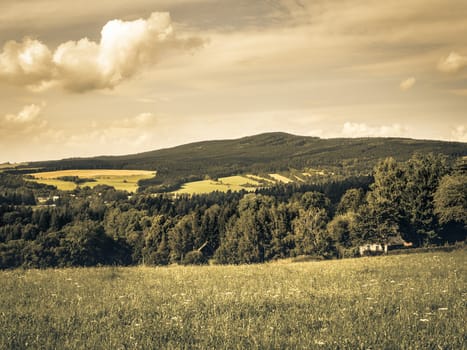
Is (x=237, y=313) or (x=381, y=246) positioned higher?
(x=237, y=313)

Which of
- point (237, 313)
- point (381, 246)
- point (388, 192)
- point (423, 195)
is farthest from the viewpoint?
point (381, 246)

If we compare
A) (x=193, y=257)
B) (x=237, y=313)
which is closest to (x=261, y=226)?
(x=193, y=257)

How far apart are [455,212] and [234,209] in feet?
235

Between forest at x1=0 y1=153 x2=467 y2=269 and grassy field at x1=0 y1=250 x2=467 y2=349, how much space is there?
44392mm

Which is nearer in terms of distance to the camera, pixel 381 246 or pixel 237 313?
pixel 237 313

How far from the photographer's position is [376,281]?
667 inches

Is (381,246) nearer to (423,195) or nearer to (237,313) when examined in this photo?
(423,195)

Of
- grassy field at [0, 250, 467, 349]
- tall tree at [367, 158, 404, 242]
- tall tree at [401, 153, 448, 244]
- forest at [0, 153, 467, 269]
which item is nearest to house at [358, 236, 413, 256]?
forest at [0, 153, 467, 269]

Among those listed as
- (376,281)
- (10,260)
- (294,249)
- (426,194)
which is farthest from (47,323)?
(10,260)

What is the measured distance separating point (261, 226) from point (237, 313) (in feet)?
304

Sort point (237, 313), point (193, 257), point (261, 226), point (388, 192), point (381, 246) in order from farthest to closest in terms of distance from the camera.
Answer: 1. point (193, 257)
2. point (261, 226)
3. point (381, 246)
4. point (388, 192)
5. point (237, 313)

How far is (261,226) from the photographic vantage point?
10388 centimetres

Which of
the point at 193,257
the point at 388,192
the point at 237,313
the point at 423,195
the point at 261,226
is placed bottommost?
the point at 193,257

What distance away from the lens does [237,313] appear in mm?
11719
